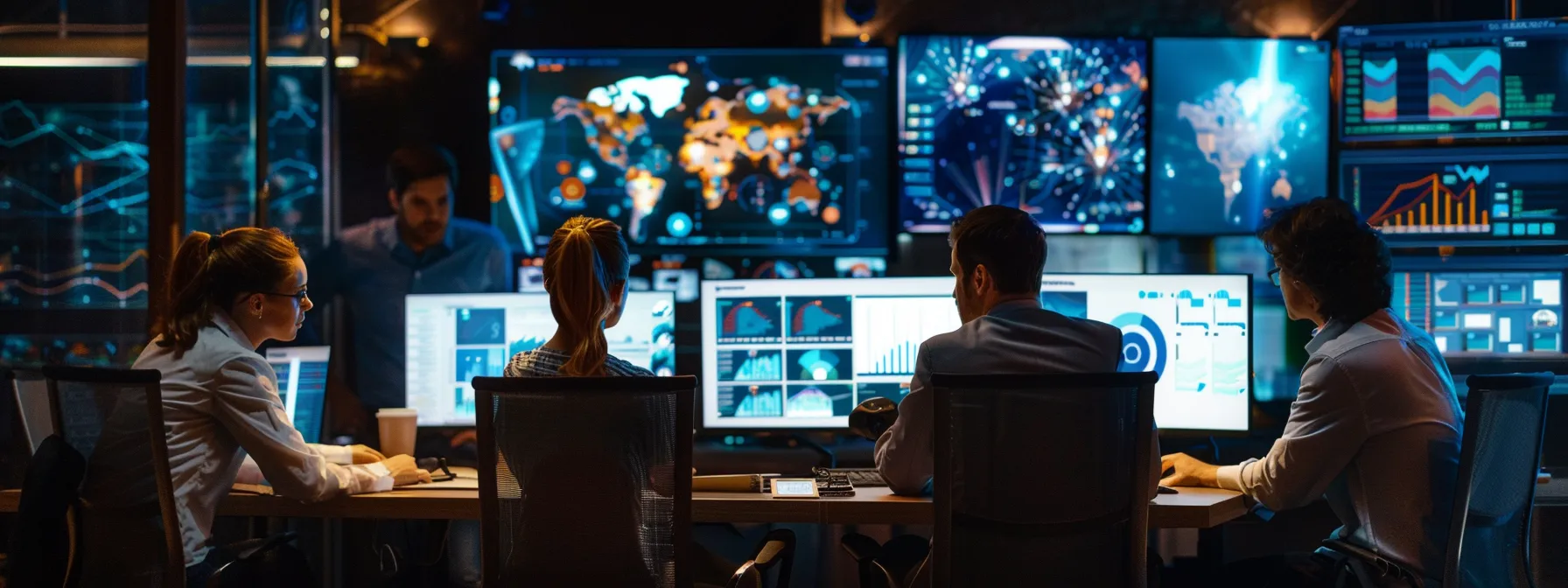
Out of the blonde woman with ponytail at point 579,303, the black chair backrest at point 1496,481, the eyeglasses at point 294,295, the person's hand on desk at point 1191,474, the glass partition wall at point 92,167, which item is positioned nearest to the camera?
the black chair backrest at point 1496,481

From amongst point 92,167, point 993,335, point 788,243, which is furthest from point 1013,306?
point 92,167

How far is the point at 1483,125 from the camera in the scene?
3.43 meters

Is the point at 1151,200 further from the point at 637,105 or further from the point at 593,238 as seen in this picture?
the point at 593,238

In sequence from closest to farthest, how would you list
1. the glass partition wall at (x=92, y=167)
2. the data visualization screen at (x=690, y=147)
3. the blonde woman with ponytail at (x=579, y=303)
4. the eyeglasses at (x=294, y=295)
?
the blonde woman with ponytail at (x=579, y=303) < the eyeglasses at (x=294, y=295) < the glass partition wall at (x=92, y=167) < the data visualization screen at (x=690, y=147)

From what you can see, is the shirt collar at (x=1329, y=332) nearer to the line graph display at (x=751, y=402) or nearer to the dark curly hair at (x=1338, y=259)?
the dark curly hair at (x=1338, y=259)

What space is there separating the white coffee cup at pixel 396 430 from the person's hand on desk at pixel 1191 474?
190 centimetres

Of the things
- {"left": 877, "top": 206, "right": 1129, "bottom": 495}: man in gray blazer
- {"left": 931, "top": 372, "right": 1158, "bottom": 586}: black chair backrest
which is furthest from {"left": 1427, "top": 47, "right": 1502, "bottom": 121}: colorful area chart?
{"left": 931, "top": 372, "right": 1158, "bottom": 586}: black chair backrest

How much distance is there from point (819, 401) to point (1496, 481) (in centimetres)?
165

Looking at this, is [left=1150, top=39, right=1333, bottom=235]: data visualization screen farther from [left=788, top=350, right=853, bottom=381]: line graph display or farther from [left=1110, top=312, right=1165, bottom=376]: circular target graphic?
[left=788, top=350, right=853, bottom=381]: line graph display

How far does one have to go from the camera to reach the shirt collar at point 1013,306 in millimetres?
2246

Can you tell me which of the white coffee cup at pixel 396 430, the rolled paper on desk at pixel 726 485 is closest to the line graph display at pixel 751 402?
the rolled paper on desk at pixel 726 485

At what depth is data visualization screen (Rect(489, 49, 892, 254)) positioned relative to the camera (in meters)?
3.53

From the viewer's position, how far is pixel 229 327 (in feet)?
7.98

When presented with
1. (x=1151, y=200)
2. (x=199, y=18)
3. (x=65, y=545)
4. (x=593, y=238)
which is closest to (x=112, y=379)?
(x=65, y=545)
